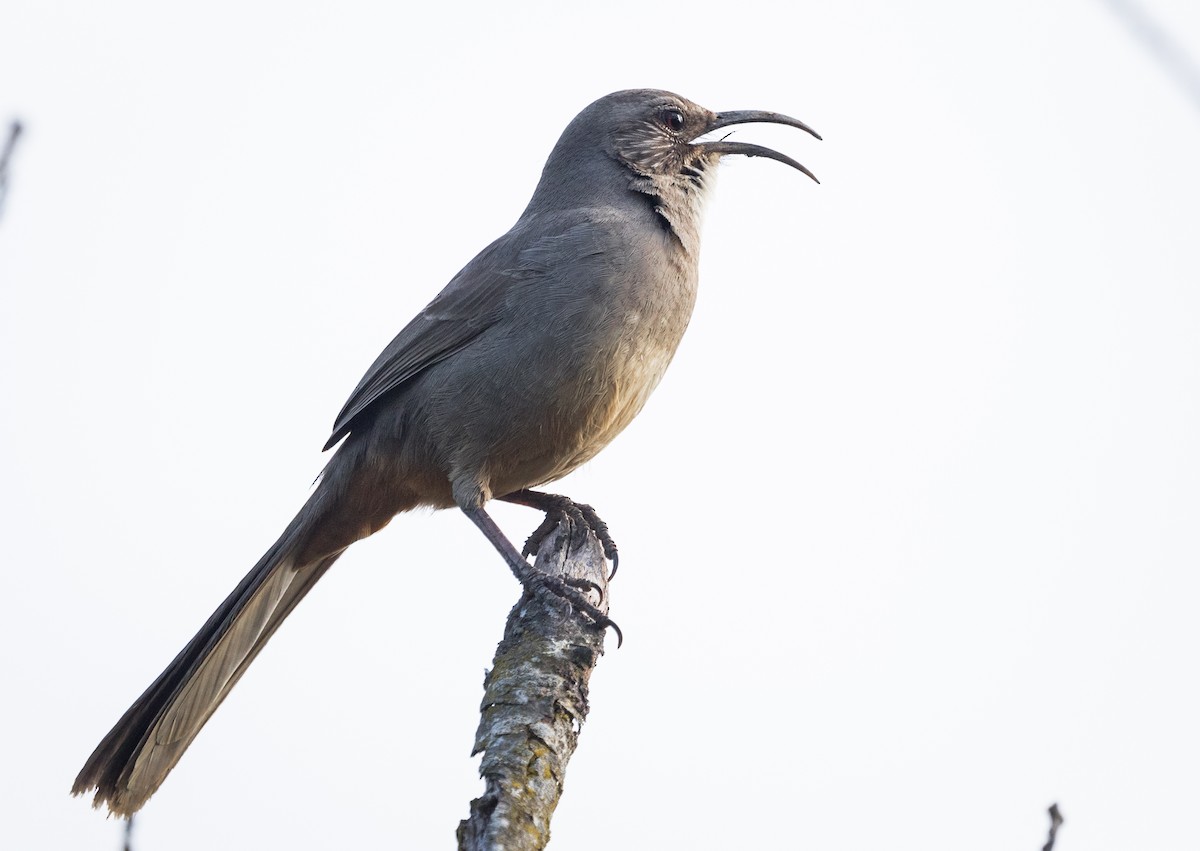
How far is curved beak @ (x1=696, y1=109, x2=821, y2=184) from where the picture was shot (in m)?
6.89

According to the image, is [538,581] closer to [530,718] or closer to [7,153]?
[530,718]

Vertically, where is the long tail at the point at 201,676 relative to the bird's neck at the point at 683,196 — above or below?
below

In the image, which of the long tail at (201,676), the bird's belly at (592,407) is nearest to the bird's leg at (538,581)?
the bird's belly at (592,407)

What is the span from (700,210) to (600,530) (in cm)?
177

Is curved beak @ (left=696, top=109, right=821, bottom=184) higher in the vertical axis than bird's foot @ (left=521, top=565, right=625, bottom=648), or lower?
higher

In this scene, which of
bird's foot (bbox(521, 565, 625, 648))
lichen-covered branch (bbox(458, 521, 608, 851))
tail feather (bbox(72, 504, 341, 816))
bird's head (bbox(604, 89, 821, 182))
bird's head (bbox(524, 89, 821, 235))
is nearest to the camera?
lichen-covered branch (bbox(458, 521, 608, 851))

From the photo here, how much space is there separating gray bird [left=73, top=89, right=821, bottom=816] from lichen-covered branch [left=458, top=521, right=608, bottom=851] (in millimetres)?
693

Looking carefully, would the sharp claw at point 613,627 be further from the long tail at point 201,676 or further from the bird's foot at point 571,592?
the long tail at point 201,676

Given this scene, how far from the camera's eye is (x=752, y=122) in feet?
23.1

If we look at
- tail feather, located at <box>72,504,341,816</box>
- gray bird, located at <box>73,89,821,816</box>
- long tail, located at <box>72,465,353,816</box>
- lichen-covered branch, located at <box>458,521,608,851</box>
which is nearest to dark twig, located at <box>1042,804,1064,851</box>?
lichen-covered branch, located at <box>458,521,608,851</box>

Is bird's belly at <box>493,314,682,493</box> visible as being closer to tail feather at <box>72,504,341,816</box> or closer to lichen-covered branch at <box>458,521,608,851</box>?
lichen-covered branch at <box>458,521,608,851</box>

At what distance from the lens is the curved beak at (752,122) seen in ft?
22.6

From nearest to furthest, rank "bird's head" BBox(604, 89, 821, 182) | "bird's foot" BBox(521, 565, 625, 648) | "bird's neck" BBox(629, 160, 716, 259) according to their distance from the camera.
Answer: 1. "bird's foot" BBox(521, 565, 625, 648)
2. "bird's neck" BBox(629, 160, 716, 259)
3. "bird's head" BBox(604, 89, 821, 182)

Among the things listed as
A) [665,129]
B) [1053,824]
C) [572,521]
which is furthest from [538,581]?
[665,129]
